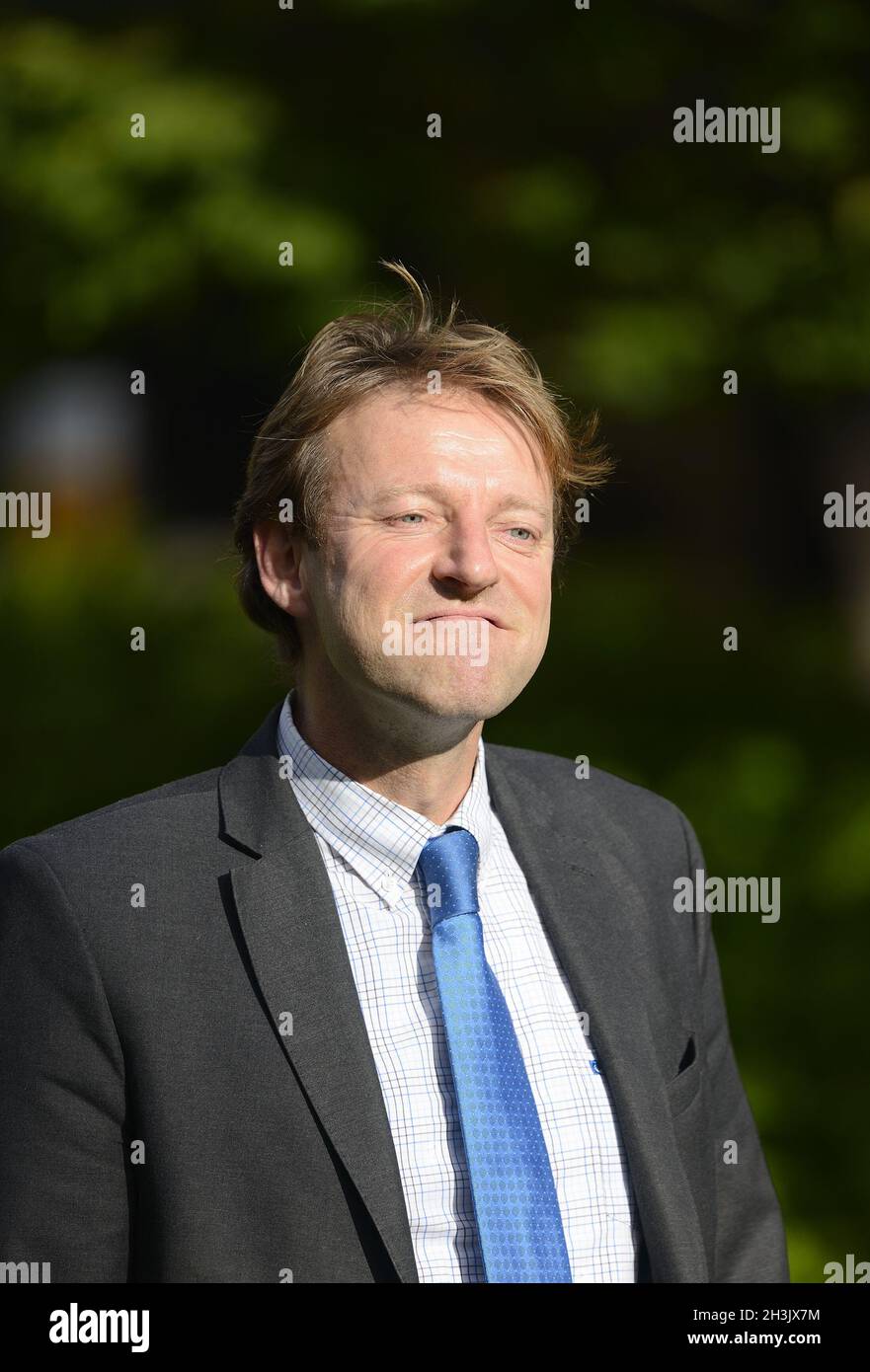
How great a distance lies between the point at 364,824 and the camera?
2221 millimetres

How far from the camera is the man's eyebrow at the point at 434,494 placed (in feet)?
7.02

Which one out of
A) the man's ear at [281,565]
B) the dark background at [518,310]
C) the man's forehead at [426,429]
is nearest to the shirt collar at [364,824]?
the man's ear at [281,565]

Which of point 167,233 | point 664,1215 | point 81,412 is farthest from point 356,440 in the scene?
point 81,412

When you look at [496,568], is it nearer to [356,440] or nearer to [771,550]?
[356,440]

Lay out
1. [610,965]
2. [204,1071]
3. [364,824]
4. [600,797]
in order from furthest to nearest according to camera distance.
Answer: [600,797] → [610,965] → [364,824] → [204,1071]

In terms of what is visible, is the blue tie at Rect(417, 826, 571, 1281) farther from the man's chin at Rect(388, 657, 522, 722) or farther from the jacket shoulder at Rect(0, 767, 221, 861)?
the jacket shoulder at Rect(0, 767, 221, 861)

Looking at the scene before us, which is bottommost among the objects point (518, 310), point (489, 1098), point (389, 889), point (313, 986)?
point (489, 1098)

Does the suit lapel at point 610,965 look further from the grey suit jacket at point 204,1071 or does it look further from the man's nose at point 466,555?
the man's nose at point 466,555

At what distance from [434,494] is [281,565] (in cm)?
36

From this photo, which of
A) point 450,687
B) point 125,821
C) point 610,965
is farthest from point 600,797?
point 125,821

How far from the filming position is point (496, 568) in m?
2.14

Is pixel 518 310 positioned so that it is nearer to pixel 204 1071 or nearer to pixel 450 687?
pixel 450 687

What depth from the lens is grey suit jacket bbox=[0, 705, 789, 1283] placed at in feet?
6.45
